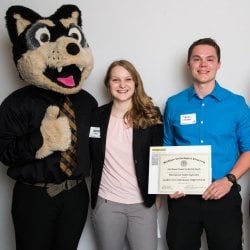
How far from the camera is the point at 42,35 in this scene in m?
1.77

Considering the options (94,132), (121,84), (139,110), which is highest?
(121,84)

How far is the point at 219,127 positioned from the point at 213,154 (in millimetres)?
140

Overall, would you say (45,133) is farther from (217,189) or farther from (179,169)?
(217,189)

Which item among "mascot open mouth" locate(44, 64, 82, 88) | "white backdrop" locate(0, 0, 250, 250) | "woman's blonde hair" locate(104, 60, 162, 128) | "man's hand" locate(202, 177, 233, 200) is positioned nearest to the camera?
"man's hand" locate(202, 177, 233, 200)

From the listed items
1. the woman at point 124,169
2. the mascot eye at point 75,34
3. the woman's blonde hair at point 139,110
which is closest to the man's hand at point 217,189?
the woman at point 124,169

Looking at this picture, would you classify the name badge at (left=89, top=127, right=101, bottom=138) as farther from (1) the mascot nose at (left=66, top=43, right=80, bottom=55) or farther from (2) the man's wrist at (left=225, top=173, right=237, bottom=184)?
(2) the man's wrist at (left=225, top=173, right=237, bottom=184)

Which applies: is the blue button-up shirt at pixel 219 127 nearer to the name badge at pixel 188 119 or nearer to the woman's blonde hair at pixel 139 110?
the name badge at pixel 188 119

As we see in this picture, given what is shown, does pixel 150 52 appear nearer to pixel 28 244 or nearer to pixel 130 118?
pixel 130 118

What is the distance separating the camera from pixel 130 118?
188 centimetres

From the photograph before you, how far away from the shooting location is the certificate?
1.70 meters

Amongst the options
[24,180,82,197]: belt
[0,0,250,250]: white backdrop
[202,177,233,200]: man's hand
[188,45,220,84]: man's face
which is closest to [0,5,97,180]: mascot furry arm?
[24,180,82,197]: belt

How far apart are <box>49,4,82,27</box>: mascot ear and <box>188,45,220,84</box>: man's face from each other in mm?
669

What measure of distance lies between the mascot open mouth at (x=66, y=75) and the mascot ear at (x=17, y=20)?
25 cm

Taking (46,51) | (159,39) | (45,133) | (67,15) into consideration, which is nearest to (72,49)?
(46,51)
